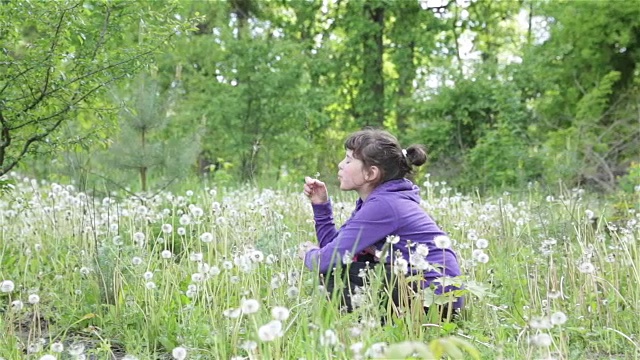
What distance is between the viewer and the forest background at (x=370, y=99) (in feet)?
34.9

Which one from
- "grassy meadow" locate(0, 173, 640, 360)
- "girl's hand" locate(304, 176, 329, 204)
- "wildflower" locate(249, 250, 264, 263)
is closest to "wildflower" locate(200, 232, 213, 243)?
"grassy meadow" locate(0, 173, 640, 360)

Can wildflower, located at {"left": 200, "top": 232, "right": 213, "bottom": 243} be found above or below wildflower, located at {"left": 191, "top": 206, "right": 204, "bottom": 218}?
below

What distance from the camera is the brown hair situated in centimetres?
387

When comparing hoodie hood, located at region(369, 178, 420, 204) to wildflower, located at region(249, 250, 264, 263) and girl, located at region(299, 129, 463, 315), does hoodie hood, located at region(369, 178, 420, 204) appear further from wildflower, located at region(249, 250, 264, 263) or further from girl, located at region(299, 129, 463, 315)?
wildflower, located at region(249, 250, 264, 263)

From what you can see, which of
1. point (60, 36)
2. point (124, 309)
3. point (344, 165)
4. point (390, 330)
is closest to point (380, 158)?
point (344, 165)

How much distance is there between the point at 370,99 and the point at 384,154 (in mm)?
15608

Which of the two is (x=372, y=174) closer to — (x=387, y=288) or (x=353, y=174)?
(x=353, y=174)

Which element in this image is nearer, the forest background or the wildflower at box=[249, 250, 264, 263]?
the wildflower at box=[249, 250, 264, 263]

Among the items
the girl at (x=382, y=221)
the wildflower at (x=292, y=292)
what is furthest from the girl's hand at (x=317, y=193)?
the wildflower at (x=292, y=292)

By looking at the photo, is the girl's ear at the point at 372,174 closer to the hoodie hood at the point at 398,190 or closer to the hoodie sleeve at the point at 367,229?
the hoodie hood at the point at 398,190

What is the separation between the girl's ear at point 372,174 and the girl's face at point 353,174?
1 cm

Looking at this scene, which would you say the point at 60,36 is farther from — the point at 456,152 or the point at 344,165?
the point at 456,152

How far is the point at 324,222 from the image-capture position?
425 centimetres

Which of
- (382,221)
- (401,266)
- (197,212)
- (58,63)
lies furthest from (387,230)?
(58,63)
